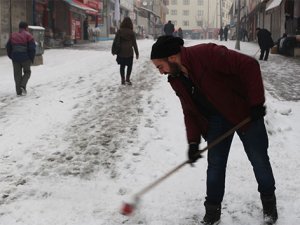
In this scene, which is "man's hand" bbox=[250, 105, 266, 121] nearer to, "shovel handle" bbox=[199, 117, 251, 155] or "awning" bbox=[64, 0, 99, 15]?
"shovel handle" bbox=[199, 117, 251, 155]

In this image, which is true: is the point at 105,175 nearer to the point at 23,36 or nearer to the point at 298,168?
the point at 298,168

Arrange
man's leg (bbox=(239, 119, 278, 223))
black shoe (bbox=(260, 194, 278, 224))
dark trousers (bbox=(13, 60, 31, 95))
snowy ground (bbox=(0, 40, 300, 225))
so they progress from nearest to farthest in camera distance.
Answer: man's leg (bbox=(239, 119, 278, 223)) < black shoe (bbox=(260, 194, 278, 224)) < snowy ground (bbox=(0, 40, 300, 225)) < dark trousers (bbox=(13, 60, 31, 95))

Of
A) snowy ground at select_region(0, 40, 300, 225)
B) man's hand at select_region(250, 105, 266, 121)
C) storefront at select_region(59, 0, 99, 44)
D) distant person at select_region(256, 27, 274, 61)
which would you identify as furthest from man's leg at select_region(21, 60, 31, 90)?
storefront at select_region(59, 0, 99, 44)

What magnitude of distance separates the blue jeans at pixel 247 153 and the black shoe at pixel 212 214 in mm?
44

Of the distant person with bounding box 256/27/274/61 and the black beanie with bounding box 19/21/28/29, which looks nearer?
the black beanie with bounding box 19/21/28/29

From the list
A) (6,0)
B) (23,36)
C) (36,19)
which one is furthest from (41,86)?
(36,19)

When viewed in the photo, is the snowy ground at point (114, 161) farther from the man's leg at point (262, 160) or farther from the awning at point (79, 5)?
the awning at point (79, 5)

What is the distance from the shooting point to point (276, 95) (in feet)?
34.1

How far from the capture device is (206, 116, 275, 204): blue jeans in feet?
11.1

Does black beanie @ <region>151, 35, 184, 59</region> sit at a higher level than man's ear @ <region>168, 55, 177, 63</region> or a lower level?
higher

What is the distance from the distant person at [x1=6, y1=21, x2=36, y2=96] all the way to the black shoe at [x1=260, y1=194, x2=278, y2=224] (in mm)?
7931

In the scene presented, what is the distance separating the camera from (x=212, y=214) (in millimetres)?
3734

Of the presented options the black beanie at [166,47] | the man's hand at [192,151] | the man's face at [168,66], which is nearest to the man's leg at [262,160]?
the man's hand at [192,151]

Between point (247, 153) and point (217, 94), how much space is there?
1.95ft
